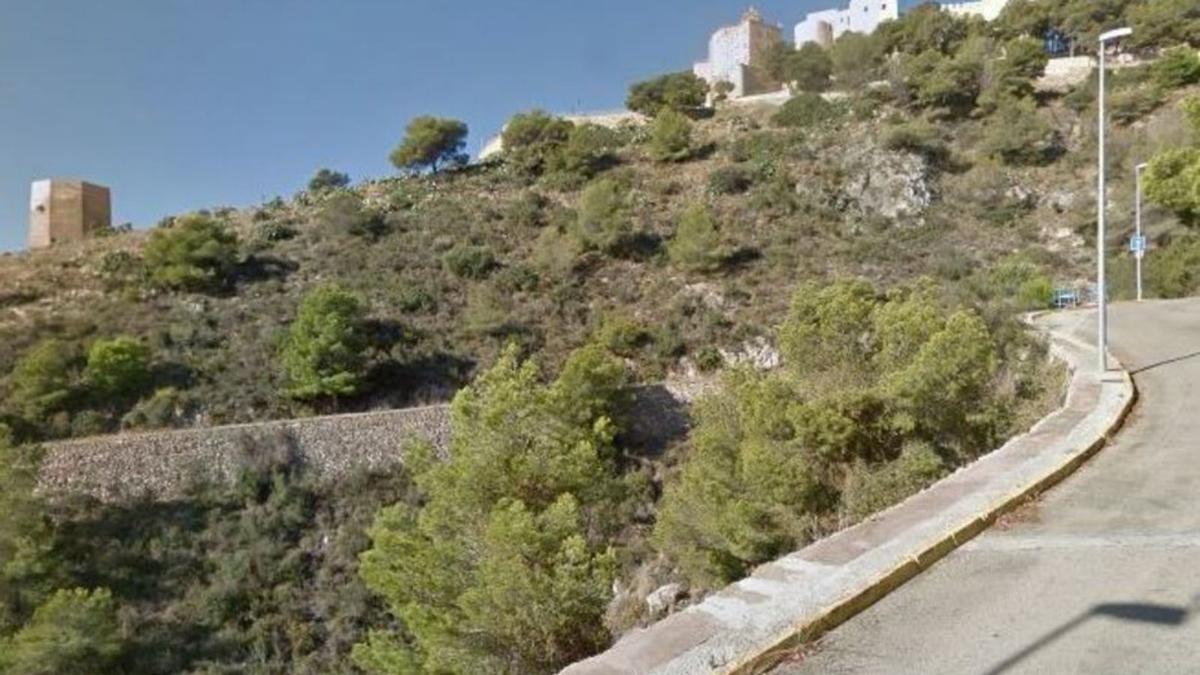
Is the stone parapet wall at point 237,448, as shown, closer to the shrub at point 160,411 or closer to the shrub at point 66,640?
the shrub at point 160,411

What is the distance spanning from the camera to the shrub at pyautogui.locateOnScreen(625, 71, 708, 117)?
4469 cm

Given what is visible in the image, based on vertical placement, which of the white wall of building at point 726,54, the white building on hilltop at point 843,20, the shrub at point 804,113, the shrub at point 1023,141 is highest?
the white building on hilltop at point 843,20

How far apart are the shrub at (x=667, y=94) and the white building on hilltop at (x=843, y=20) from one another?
69.2 feet

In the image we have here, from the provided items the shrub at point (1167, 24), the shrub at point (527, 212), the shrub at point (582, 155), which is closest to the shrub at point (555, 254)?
the shrub at point (527, 212)

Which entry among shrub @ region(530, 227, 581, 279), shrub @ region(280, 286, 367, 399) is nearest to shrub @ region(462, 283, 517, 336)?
shrub @ region(530, 227, 581, 279)

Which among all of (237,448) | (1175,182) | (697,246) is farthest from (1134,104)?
(237,448)

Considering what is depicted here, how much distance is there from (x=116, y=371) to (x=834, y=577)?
21.6m

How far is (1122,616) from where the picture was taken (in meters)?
3.11

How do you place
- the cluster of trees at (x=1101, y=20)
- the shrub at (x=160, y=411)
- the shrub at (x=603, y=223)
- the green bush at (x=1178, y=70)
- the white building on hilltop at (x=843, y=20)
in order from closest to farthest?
the shrub at (x=160, y=411) < the shrub at (x=603, y=223) < the green bush at (x=1178, y=70) < the cluster of trees at (x=1101, y=20) < the white building on hilltop at (x=843, y=20)

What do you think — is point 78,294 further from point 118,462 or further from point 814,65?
point 814,65

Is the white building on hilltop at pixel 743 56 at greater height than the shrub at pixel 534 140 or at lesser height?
greater

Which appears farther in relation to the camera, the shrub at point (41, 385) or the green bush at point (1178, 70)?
the green bush at point (1178, 70)

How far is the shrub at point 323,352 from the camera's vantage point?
20859 mm

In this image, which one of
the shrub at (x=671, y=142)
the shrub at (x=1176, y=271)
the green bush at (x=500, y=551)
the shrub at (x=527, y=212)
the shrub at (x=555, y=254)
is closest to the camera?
the green bush at (x=500, y=551)
